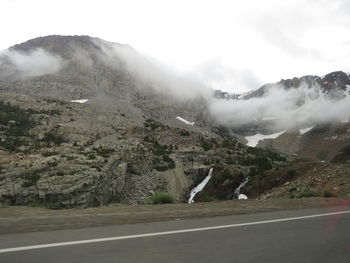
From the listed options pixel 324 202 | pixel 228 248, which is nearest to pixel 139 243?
pixel 228 248

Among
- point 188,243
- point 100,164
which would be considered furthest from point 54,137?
point 188,243

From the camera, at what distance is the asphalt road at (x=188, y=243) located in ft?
19.4

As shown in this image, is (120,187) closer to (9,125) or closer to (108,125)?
(9,125)

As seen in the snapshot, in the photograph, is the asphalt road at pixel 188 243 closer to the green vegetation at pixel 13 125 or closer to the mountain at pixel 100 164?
the mountain at pixel 100 164

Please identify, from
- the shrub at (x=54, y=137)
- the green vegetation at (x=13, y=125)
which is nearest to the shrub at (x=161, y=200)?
the green vegetation at (x=13, y=125)

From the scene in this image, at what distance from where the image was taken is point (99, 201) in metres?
61.6

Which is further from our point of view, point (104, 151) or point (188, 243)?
point (104, 151)

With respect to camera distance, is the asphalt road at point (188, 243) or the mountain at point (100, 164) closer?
the asphalt road at point (188, 243)

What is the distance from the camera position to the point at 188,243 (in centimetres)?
706

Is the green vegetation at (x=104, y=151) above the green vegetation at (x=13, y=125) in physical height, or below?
below

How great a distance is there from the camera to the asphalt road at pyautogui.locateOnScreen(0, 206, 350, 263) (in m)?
5.90

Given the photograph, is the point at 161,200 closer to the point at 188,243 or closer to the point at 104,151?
the point at 188,243

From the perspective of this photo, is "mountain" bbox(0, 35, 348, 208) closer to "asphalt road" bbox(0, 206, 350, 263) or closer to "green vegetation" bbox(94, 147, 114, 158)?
"green vegetation" bbox(94, 147, 114, 158)

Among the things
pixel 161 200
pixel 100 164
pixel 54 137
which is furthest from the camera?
pixel 54 137
